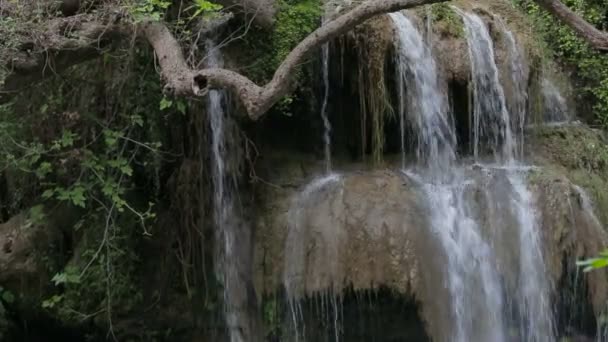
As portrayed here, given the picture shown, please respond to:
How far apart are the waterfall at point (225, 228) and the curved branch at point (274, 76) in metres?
1.55

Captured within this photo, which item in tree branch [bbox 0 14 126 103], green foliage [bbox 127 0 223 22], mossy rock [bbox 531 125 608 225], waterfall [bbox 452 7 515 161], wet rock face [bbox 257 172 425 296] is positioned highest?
green foliage [bbox 127 0 223 22]

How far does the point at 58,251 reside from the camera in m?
7.62

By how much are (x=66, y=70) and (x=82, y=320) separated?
237cm

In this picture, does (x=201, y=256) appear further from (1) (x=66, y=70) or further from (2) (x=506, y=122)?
(2) (x=506, y=122)

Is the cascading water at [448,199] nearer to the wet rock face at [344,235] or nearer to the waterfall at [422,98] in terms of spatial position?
the waterfall at [422,98]

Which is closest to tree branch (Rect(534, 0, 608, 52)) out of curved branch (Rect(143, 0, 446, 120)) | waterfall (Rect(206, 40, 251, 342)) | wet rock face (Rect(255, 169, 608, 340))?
curved branch (Rect(143, 0, 446, 120))

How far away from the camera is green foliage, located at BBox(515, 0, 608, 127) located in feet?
32.3

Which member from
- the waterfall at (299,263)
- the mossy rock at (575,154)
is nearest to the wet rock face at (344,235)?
the waterfall at (299,263)

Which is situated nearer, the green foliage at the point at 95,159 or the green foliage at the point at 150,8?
the green foliage at the point at 150,8

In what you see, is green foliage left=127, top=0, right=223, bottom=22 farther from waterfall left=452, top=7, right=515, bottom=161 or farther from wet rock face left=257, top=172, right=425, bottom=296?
waterfall left=452, top=7, right=515, bottom=161

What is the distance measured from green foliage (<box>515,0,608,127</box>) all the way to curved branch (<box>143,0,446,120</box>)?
16.1ft

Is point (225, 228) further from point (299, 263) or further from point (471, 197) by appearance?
point (471, 197)

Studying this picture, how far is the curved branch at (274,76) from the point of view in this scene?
547 centimetres

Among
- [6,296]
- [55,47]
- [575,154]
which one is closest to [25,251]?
[6,296]
